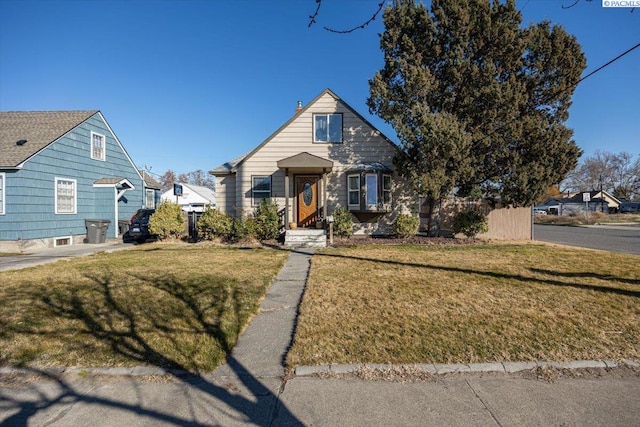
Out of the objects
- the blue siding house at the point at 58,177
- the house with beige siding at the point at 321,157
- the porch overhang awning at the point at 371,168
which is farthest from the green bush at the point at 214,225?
the blue siding house at the point at 58,177

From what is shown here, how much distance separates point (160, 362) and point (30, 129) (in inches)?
680

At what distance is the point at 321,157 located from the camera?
48.2 ft

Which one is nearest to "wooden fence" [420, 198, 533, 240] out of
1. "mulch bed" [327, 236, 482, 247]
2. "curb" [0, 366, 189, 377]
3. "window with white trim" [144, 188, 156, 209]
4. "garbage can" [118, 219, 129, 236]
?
"mulch bed" [327, 236, 482, 247]

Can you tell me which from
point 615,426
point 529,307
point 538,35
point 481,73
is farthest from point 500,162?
point 615,426

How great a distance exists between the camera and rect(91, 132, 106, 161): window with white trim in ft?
54.0

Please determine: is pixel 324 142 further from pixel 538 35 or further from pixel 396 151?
pixel 538 35

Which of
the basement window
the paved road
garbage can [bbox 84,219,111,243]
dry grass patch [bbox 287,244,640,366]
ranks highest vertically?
garbage can [bbox 84,219,111,243]

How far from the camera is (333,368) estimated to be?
3.24m

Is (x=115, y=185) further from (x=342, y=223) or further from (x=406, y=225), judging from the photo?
(x=406, y=225)

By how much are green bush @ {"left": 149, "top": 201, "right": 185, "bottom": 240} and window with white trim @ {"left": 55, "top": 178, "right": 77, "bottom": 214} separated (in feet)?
14.1

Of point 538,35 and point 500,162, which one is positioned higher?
point 538,35

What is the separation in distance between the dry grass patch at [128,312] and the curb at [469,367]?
1.12 metres

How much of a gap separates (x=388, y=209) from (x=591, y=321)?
34.2 ft

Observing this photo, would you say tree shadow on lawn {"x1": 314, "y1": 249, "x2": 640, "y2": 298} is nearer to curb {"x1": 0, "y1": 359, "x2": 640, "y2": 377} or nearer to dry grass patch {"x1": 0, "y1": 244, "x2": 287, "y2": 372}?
curb {"x1": 0, "y1": 359, "x2": 640, "y2": 377}
